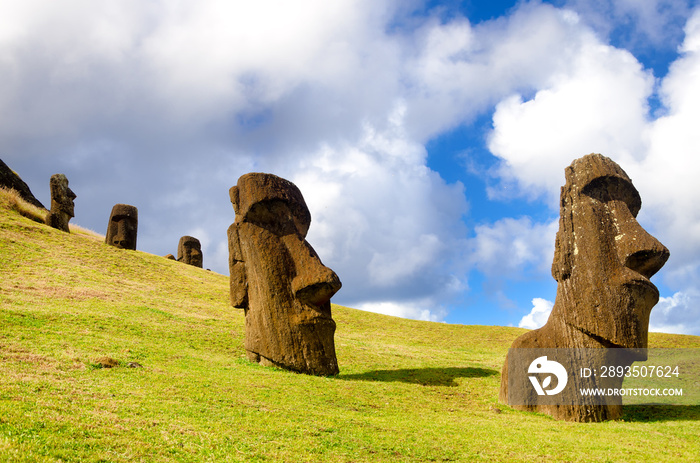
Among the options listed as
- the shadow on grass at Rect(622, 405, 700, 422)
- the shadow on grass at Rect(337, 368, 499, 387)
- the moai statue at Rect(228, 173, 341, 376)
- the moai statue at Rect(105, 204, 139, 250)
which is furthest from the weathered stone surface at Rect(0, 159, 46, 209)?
the shadow on grass at Rect(622, 405, 700, 422)

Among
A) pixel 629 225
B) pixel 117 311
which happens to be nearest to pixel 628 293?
pixel 629 225

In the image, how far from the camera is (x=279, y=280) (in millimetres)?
14633

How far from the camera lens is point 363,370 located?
16.5 metres

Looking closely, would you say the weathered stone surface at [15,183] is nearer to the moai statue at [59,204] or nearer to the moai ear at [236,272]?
the moai statue at [59,204]

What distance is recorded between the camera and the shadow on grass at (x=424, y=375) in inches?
590

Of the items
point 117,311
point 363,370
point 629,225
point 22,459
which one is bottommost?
point 22,459

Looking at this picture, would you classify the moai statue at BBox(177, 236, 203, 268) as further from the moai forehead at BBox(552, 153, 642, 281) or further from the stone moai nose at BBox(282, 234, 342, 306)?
the moai forehead at BBox(552, 153, 642, 281)

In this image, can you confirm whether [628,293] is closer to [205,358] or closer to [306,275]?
[306,275]

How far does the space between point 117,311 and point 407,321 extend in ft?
65.2

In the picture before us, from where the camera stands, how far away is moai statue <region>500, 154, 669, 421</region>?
1141cm

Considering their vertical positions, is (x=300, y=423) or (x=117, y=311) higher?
(x=117, y=311)

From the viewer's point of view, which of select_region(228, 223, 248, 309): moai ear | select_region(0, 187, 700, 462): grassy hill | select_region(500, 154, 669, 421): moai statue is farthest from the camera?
select_region(228, 223, 248, 309): moai ear

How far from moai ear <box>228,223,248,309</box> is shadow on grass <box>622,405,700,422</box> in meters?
10.3

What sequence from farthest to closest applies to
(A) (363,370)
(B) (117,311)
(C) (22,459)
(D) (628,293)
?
(B) (117,311), (A) (363,370), (D) (628,293), (C) (22,459)
